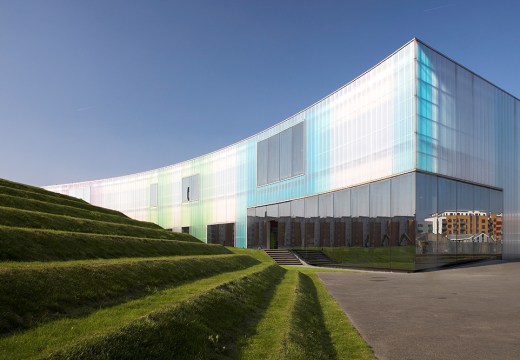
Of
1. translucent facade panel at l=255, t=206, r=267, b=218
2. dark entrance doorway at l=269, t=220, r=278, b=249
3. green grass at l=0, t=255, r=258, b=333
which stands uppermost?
translucent facade panel at l=255, t=206, r=267, b=218

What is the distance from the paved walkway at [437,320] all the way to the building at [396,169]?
13.3 m

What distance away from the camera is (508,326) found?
11.1 meters

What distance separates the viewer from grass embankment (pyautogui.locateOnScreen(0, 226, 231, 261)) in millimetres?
10711

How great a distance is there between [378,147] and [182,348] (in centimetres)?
3037

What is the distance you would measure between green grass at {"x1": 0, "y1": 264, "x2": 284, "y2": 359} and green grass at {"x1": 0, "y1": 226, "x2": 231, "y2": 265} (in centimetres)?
331

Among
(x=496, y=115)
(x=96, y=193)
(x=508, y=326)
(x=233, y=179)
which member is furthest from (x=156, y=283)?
(x=96, y=193)

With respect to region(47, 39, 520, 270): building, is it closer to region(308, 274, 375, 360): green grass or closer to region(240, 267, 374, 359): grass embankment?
region(308, 274, 375, 360): green grass

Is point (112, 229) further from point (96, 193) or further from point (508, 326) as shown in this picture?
point (96, 193)

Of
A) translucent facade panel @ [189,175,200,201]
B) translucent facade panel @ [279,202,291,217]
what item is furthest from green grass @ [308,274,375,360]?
translucent facade panel @ [189,175,200,201]

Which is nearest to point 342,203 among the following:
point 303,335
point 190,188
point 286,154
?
point 286,154

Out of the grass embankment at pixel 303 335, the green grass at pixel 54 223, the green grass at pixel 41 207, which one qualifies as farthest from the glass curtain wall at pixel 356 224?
the green grass at pixel 41 207

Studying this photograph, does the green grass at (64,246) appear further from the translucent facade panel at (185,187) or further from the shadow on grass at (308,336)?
the translucent facade panel at (185,187)

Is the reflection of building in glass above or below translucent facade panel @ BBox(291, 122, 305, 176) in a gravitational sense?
below

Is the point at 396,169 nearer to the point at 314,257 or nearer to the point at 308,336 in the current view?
the point at 314,257
